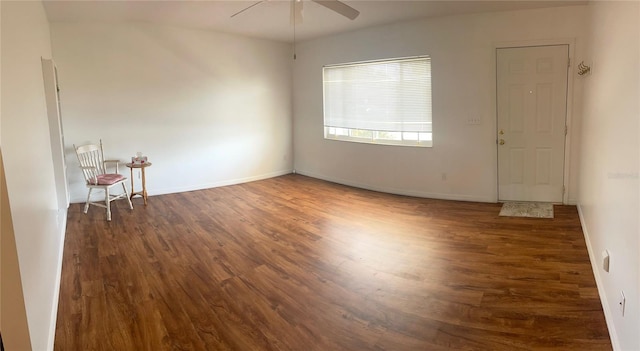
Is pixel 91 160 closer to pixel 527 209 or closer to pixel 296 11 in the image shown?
pixel 296 11

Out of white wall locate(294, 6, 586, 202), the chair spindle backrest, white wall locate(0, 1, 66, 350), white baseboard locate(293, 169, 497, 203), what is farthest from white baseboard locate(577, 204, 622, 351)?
the chair spindle backrest

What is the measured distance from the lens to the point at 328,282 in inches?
118

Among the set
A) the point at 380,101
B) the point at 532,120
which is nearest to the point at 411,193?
the point at 380,101

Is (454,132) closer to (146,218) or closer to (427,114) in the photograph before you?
(427,114)

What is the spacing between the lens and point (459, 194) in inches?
215

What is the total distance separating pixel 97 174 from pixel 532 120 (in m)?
5.90

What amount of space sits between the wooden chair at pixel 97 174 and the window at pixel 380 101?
3535mm

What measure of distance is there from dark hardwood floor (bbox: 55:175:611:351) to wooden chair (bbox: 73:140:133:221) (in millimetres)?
258

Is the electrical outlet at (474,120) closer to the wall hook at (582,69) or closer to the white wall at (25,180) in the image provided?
the wall hook at (582,69)

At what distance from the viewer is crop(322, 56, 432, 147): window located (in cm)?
558

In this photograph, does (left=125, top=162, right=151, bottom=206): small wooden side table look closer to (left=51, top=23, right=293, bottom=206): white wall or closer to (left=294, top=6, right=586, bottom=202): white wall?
(left=51, top=23, right=293, bottom=206): white wall

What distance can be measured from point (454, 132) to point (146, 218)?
4220 millimetres

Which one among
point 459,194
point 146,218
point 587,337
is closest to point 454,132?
point 459,194

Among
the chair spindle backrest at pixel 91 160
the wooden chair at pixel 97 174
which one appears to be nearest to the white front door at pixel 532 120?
the wooden chair at pixel 97 174
